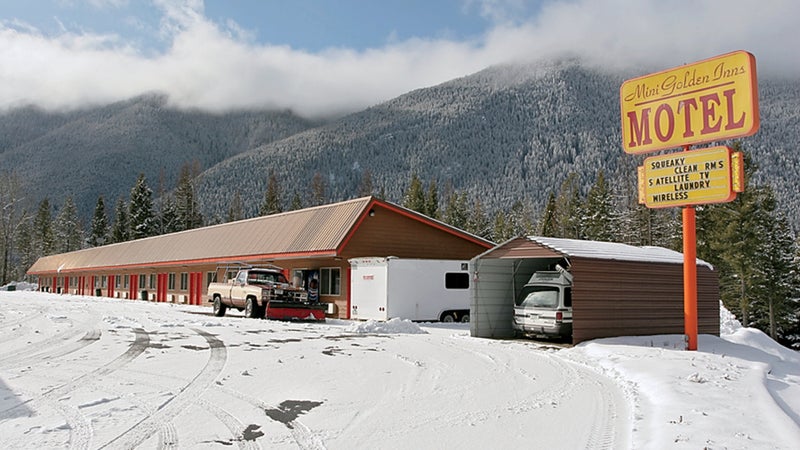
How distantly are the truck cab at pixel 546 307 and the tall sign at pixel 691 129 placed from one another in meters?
3.31

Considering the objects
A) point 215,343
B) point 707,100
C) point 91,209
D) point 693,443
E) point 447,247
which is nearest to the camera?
point 693,443

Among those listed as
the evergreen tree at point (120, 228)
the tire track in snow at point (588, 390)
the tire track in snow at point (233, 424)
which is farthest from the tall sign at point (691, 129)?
the evergreen tree at point (120, 228)

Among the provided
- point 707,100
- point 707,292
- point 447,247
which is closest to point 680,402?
point 707,100

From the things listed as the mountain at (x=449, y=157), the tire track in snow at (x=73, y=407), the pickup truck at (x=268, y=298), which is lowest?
the tire track in snow at (x=73, y=407)

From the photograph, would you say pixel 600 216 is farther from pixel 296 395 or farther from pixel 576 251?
pixel 296 395

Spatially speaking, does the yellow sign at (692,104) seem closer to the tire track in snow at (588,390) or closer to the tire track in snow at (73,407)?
the tire track in snow at (588,390)

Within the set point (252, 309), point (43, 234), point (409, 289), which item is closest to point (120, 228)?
point (43, 234)

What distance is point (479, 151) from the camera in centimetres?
17425

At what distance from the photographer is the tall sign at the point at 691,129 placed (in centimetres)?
1426

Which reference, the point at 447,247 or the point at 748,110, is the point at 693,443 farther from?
the point at 447,247

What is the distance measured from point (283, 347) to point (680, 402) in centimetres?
908

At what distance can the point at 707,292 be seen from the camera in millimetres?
21000

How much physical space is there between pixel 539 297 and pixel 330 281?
12723mm

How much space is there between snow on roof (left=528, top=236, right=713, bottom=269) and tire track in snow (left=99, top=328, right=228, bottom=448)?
9.36 metres
